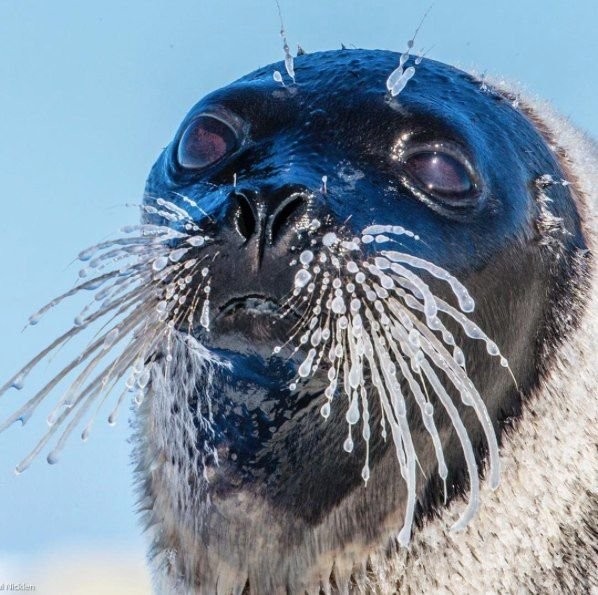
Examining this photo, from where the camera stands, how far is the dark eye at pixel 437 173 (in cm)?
420

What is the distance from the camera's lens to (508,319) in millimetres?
4449

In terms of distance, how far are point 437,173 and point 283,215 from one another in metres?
0.89

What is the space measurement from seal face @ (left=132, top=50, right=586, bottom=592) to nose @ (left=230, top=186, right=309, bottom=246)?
10 millimetres

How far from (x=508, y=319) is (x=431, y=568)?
3.45 feet

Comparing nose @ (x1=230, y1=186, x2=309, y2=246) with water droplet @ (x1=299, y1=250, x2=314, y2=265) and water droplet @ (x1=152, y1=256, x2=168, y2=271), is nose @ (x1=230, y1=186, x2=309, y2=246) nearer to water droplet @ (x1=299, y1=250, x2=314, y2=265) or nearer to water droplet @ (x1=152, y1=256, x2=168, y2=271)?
water droplet @ (x1=299, y1=250, x2=314, y2=265)

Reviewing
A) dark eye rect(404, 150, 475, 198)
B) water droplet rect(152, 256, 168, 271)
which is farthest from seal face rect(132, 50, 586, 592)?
water droplet rect(152, 256, 168, 271)

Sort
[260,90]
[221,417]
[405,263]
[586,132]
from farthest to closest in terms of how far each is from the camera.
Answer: [586,132] < [260,90] < [221,417] < [405,263]

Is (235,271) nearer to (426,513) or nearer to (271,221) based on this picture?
(271,221)

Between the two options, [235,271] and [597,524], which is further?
[597,524]

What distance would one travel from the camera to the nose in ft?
11.7

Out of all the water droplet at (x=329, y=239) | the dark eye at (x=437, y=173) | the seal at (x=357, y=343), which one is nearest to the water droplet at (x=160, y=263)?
the seal at (x=357, y=343)

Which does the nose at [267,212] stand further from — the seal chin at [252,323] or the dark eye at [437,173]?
the dark eye at [437,173]

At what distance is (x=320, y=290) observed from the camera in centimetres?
363

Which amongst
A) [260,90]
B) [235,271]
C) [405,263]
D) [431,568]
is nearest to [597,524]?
[431,568]
